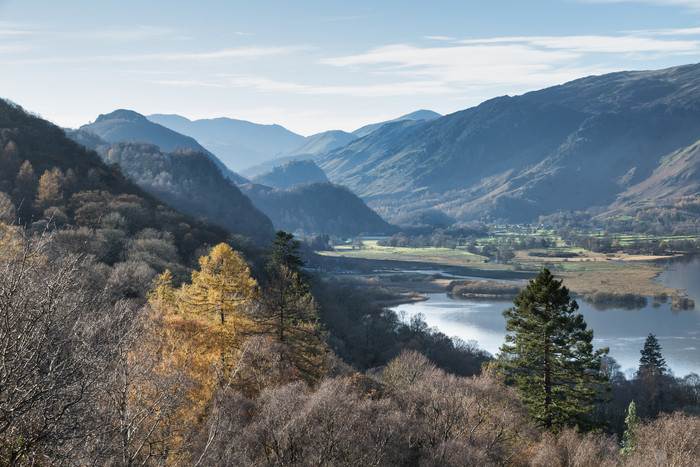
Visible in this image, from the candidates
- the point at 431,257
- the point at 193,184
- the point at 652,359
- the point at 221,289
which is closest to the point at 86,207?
the point at 221,289

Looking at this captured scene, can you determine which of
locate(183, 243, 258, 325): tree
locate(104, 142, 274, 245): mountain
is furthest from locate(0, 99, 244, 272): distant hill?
locate(104, 142, 274, 245): mountain

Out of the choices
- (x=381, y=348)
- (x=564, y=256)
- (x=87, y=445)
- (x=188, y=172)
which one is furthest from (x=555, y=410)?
(x=564, y=256)

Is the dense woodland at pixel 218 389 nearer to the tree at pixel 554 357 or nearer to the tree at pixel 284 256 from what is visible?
the tree at pixel 284 256

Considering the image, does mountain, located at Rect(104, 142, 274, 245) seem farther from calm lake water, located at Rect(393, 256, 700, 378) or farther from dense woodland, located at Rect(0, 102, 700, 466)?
dense woodland, located at Rect(0, 102, 700, 466)

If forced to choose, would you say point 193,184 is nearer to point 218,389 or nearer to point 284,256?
point 284,256

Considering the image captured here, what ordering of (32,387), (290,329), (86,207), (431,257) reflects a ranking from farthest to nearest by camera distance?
(431,257), (86,207), (290,329), (32,387)
